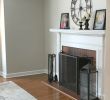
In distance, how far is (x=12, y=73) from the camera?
4895mm

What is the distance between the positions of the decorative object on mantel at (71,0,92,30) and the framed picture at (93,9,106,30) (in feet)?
0.73

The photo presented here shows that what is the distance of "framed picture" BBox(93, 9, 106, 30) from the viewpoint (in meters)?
3.25

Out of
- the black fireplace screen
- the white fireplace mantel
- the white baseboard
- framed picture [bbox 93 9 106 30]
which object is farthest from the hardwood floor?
framed picture [bbox 93 9 106 30]

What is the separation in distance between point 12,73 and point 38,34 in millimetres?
1226

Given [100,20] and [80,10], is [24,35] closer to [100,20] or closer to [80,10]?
[80,10]

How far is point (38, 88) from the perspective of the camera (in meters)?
3.95

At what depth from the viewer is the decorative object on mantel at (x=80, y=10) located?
359 cm

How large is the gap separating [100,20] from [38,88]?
1.84 meters

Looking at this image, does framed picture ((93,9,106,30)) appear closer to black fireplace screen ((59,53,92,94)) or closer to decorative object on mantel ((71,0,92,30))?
decorative object on mantel ((71,0,92,30))

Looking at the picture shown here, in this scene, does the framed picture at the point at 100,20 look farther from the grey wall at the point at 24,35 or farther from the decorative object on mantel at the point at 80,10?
the grey wall at the point at 24,35

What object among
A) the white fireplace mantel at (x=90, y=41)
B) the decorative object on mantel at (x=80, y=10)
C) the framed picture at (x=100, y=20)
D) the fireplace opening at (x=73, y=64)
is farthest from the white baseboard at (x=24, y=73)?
the framed picture at (x=100, y=20)

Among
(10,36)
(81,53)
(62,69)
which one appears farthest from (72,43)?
(10,36)

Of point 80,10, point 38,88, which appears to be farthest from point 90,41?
point 38,88

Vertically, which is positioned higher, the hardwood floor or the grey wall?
the grey wall
